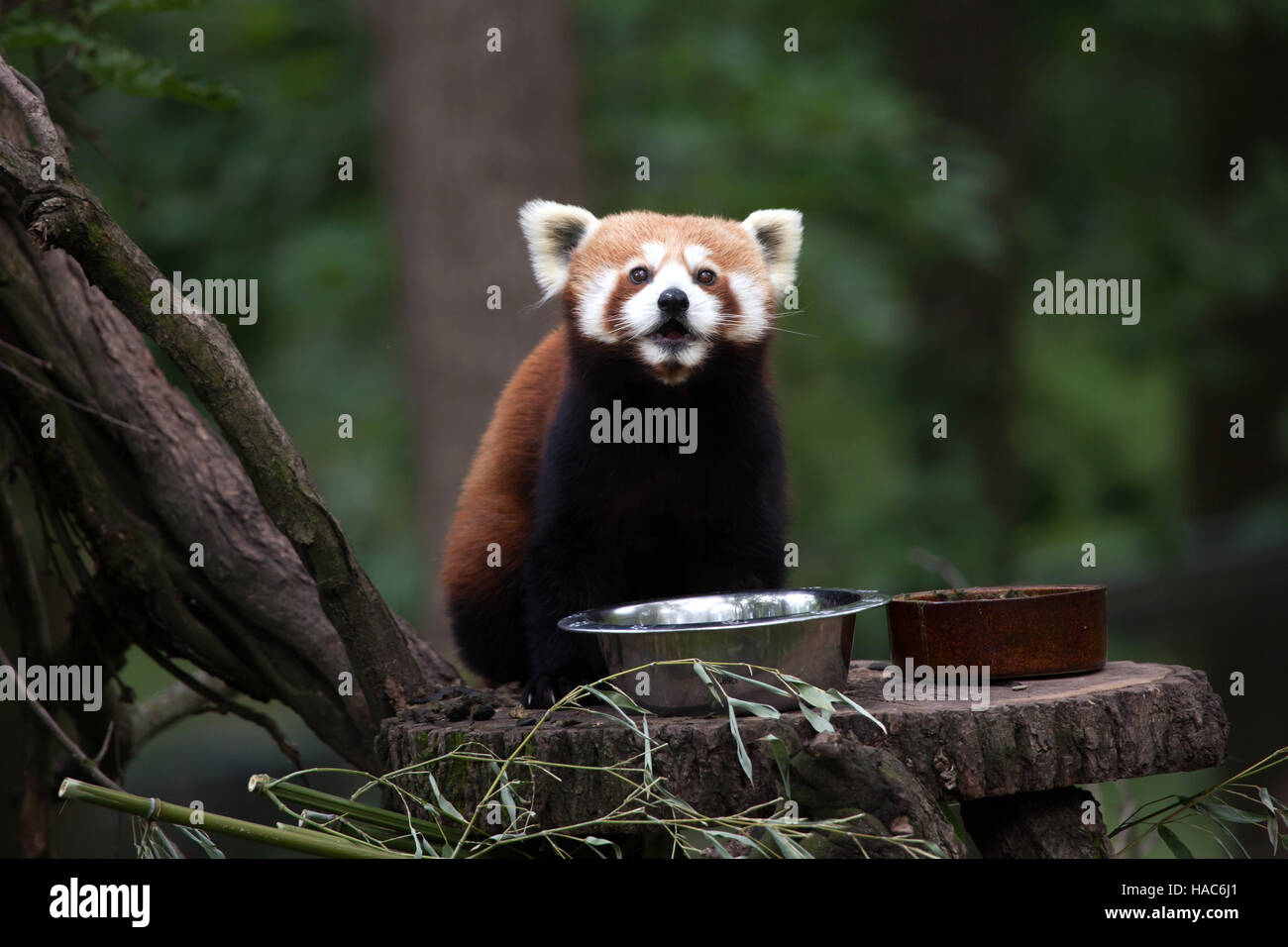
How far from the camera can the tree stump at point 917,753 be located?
3033 mm

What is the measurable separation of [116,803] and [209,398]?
1.19 m

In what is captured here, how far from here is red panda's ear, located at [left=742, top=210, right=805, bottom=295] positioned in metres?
4.63

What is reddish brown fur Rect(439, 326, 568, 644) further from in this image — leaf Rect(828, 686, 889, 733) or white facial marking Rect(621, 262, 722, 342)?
leaf Rect(828, 686, 889, 733)

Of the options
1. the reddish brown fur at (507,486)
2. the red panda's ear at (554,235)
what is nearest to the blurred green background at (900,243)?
the reddish brown fur at (507,486)

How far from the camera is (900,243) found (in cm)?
1097

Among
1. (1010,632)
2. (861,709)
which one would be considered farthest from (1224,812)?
(861,709)

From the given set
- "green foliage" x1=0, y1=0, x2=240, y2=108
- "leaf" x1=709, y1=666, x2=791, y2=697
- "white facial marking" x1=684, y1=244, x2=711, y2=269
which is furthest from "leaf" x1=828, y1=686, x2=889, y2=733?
"green foliage" x1=0, y1=0, x2=240, y2=108

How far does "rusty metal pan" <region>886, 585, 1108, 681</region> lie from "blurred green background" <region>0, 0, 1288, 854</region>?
473 cm

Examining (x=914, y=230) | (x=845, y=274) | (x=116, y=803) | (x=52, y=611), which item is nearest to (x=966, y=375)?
(x=914, y=230)

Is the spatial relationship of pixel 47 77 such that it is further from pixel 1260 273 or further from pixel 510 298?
pixel 1260 273

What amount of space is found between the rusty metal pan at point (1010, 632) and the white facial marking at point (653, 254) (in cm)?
136
